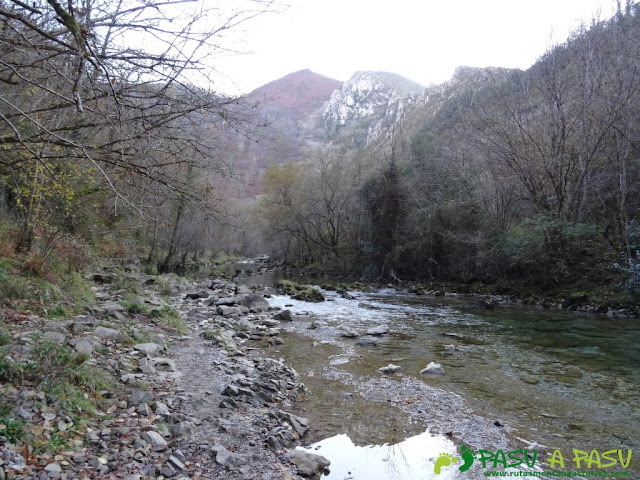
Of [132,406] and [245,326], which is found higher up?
[132,406]

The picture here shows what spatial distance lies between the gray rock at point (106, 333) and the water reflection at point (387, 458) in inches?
126

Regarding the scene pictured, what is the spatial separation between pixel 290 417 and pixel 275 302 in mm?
10136

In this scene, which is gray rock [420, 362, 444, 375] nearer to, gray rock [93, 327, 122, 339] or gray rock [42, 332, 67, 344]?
gray rock [93, 327, 122, 339]

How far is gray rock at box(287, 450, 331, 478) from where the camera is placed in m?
3.33

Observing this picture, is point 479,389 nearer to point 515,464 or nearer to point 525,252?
point 515,464

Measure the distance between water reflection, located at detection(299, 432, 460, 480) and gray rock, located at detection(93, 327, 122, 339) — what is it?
321cm

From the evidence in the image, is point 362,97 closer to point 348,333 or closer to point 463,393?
point 348,333

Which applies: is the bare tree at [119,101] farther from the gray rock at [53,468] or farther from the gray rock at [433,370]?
the gray rock at [433,370]

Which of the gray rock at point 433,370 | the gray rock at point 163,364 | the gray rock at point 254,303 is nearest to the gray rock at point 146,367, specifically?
the gray rock at point 163,364

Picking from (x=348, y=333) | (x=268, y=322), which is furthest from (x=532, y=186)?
(x=268, y=322)

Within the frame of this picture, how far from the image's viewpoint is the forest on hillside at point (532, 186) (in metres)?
13.9

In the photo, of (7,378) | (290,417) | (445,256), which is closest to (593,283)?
(445,256)

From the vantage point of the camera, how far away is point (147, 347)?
5547 millimetres

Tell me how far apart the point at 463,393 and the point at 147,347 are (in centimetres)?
450
